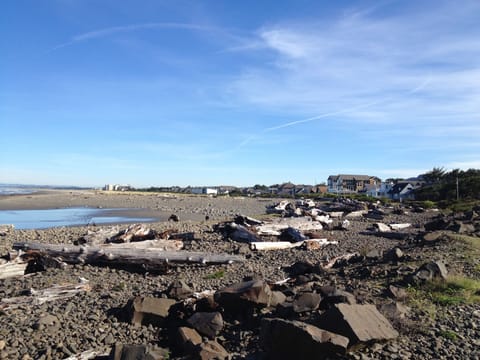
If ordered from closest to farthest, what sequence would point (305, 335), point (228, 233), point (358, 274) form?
point (305, 335), point (358, 274), point (228, 233)

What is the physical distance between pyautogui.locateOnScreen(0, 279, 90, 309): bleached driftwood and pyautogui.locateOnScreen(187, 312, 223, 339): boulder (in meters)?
3.60

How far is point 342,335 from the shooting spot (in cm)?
479

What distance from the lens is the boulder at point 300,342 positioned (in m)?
4.51

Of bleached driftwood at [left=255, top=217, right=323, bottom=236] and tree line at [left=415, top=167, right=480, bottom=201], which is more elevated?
tree line at [left=415, top=167, right=480, bottom=201]

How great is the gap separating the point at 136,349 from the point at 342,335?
8.78ft

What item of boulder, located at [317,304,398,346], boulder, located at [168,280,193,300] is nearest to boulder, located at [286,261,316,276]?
boulder, located at [168,280,193,300]

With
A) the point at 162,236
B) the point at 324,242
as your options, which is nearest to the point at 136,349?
the point at 162,236

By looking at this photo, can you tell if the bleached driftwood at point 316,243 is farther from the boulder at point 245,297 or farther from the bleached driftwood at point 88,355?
the bleached driftwood at point 88,355

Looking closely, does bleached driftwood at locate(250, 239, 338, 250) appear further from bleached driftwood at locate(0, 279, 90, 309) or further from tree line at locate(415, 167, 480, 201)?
tree line at locate(415, 167, 480, 201)

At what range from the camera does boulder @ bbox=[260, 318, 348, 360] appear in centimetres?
451

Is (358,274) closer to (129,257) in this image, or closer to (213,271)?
(213,271)

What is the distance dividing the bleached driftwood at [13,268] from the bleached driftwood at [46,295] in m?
2.81

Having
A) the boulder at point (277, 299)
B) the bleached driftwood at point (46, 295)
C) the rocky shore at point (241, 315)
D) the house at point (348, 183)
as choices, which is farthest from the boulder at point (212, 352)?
the house at point (348, 183)

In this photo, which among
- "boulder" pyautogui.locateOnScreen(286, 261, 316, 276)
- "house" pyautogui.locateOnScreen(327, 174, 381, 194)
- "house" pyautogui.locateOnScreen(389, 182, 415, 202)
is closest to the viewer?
"boulder" pyautogui.locateOnScreen(286, 261, 316, 276)
